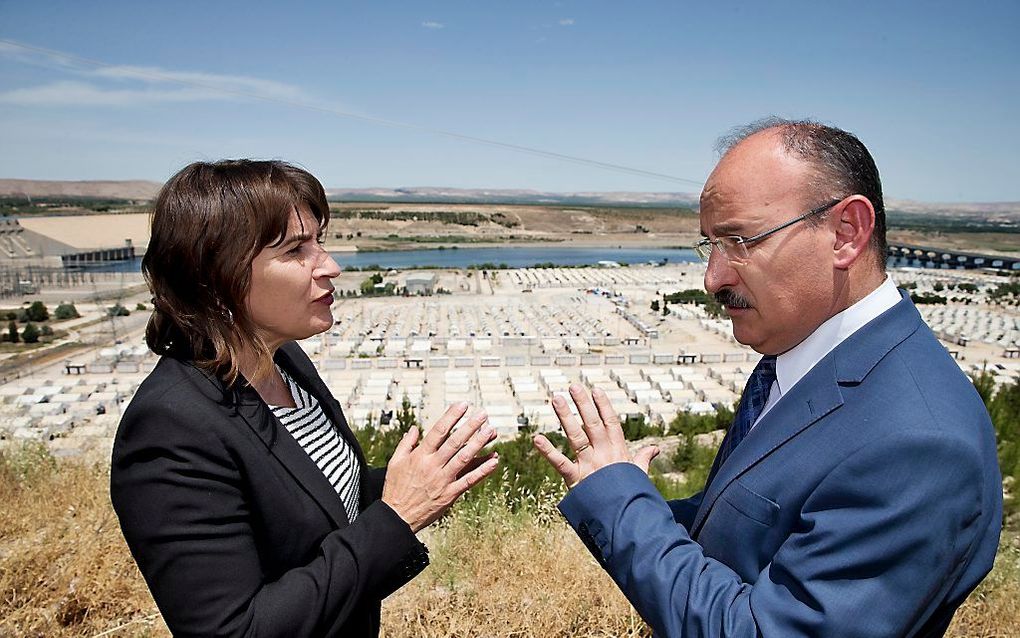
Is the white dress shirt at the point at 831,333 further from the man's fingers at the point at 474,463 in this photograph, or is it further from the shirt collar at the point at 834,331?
the man's fingers at the point at 474,463

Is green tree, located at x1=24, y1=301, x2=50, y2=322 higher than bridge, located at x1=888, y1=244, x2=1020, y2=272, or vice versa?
bridge, located at x1=888, y1=244, x2=1020, y2=272

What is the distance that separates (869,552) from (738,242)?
0.47 metres

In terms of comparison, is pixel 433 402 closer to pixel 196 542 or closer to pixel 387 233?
pixel 196 542

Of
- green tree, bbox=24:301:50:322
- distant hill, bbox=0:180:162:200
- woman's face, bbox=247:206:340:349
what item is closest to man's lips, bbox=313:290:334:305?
woman's face, bbox=247:206:340:349

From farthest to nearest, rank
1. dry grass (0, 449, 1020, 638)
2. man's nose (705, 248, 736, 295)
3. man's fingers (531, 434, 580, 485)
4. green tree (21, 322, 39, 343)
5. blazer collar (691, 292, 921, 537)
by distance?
green tree (21, 322, 39, 343) → dry grass (0, 449, 1020, 638) → man's fingers (531, 434, 580, 485) → man's nose (705, 248, 736, 295) → blazer collar (691, 292, 921, 537)

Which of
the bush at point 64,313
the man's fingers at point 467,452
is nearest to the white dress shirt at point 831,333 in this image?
the man's fingers at point 467,452

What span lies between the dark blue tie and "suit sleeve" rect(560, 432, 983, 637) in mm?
347

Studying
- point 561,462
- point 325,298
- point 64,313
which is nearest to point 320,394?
point 325,298

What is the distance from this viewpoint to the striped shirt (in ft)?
4.07

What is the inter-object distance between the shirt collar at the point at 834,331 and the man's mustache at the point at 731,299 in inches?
4.4

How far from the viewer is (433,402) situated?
16.1 meters

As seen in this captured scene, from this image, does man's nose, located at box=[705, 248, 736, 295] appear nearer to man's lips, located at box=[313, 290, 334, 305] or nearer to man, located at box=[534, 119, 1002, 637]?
man, located at box=[534, 119, 1002, 637]

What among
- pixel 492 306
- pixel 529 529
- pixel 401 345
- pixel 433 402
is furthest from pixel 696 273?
pixel 529 529

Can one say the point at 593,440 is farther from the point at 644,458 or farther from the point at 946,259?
the point at 946,259
